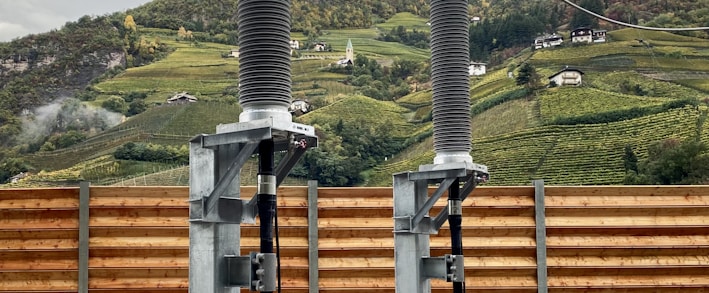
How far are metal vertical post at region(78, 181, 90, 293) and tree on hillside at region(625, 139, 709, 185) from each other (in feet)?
92.4

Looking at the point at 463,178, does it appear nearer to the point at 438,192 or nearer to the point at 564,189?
the point at 438,192

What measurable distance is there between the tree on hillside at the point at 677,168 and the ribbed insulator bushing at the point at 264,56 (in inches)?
1182

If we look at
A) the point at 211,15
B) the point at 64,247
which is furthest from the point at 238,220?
the point at 211,15

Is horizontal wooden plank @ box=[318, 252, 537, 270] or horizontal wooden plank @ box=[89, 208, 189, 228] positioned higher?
horizontal wooden plank @ box=[89, 208, 189, 228]

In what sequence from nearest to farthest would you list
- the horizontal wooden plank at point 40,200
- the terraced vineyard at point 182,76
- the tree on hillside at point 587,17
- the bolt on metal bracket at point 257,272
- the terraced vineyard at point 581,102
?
the bolt on metal bracket at point 257,272, the horizontal wooden plank at point 40,200, the terraced vineyard at point 581,102, the terraced vineyard at point 182,76, the tree on hillside at point 587,17

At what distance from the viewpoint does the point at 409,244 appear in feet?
17.2

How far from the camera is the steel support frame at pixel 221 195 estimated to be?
11.2ft

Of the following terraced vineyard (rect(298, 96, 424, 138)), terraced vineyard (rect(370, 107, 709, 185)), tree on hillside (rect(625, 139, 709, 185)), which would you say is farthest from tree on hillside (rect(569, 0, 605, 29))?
tree on hillside (rect(625, 139, 709, 185))

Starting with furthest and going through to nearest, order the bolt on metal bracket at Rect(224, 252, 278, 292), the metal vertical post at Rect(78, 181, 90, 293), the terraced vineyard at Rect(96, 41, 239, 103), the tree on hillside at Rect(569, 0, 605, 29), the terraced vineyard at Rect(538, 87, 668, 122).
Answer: the tree on hillside at Rect(569, 0, 605, 29) < the terraced vineyard at Rect(96, 41, 239, 103) < the terraced vineyard at Rect(538, 87, 668, 122) < the metal vertical post at Rect(78, 181, 90, 293) < the bolt on metal bracket at Rect(224, 252, 278, 292)

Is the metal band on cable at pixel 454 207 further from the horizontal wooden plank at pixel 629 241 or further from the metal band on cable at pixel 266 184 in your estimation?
the horizontal wooden plank at pixel 629 241

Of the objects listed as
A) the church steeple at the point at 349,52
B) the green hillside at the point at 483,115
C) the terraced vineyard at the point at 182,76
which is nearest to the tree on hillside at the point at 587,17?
the green hillside at the point at 483,115

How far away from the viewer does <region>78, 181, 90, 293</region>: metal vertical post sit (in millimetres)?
7340

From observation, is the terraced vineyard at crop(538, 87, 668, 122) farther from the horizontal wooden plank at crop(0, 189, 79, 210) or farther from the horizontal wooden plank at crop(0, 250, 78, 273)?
the horizontal wooden plank at crop(0, 250, 78, 273)

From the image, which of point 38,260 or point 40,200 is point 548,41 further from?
point 38,260
